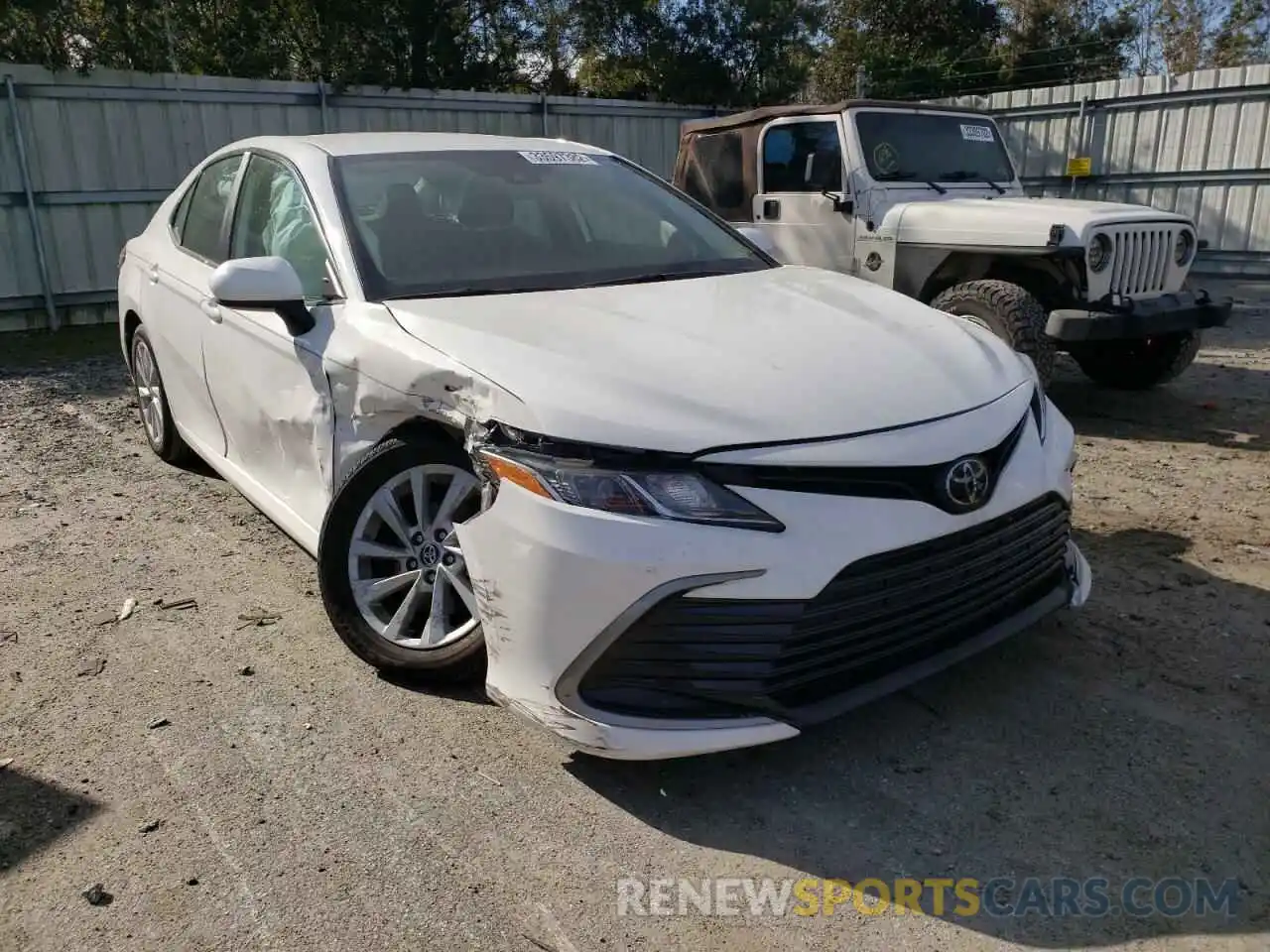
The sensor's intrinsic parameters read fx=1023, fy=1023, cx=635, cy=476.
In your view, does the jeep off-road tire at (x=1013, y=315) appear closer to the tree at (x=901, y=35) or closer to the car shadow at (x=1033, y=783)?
the car shadow at (x=1033, y=783)

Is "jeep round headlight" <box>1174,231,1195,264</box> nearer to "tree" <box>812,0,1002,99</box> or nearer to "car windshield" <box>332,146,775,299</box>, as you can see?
"car windshield" <box>332,146,775,299</box>

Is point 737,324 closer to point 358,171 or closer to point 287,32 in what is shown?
point 358,171

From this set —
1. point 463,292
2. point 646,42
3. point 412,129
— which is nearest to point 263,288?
point 463,292

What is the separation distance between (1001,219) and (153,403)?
4.85 meters

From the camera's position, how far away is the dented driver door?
320cm

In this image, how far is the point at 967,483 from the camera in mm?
A: 2453

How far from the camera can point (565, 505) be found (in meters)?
2.29

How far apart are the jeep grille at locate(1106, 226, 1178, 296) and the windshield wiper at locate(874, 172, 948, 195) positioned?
4.44ft

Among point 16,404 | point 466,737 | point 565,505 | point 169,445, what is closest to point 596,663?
point 565,505

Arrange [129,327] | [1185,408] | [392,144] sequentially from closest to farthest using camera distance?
[392,144]
[129,327]
[1185,408]

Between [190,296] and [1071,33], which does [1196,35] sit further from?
[190,296]

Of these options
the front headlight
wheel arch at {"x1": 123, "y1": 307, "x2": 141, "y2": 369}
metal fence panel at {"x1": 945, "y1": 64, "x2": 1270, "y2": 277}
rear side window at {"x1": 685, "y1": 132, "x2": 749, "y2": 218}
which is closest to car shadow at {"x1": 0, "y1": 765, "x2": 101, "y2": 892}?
the front headlight

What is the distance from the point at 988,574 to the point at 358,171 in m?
2.42

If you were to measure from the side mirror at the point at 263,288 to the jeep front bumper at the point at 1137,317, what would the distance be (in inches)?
166
